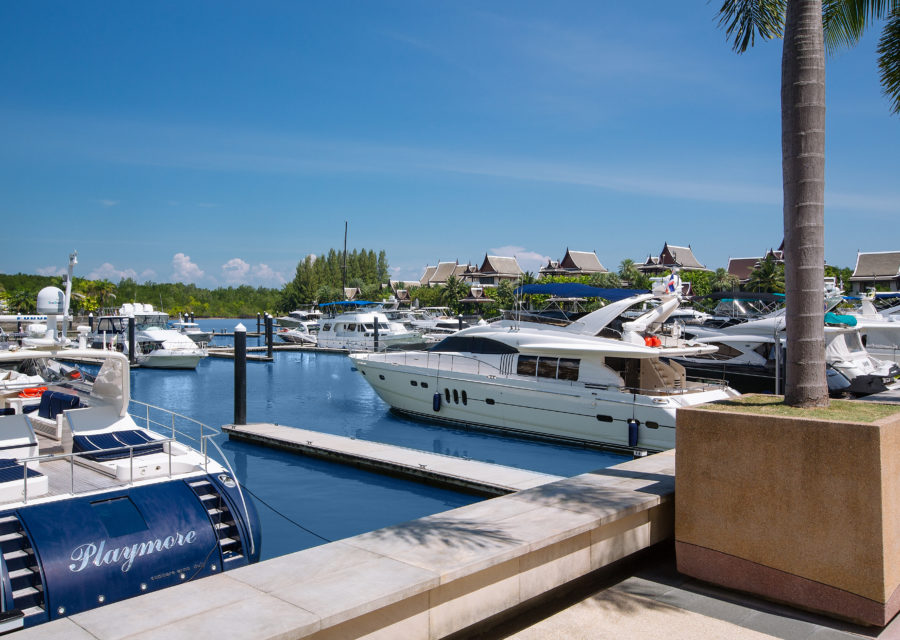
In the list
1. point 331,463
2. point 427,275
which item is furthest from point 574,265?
point 331,463

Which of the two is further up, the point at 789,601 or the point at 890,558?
the point at 890,558

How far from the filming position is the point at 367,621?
3.39 meters

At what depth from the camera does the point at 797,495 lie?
447 centimetres

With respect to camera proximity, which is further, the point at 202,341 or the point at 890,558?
the point at 202,341

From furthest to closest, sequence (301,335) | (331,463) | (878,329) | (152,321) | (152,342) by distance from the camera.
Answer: (301,335), (152,321), (152,342), (878,329), (331,463)

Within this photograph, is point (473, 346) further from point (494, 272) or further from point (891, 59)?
point (494, 272)

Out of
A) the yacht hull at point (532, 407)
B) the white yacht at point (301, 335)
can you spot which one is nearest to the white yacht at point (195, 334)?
the white yacht at point (301, 335)

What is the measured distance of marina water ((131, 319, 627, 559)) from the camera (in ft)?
41.1

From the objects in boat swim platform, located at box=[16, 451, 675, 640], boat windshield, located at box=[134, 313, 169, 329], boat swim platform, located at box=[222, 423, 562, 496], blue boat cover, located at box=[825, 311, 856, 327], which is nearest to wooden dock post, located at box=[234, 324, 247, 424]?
boat swim platform, located at box=[222, 423, 562, 496]

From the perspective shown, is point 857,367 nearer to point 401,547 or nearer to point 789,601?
point 789,601

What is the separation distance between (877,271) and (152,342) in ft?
238

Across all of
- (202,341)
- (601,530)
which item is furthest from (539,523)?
(202,341)

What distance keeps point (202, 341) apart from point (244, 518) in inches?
1788

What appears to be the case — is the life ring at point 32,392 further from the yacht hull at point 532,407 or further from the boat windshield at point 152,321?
the boat windshield at point 152,321
